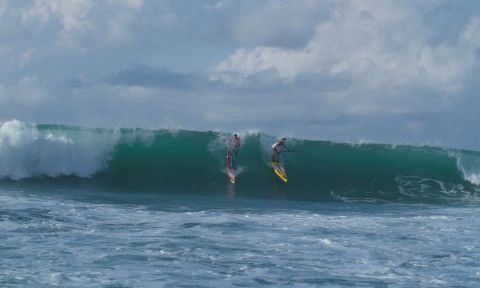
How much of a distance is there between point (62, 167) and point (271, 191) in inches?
277

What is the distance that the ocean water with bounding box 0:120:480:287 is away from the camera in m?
8.68

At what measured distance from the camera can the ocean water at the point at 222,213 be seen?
8.68m

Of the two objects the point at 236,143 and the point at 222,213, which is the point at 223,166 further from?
the point at 222,213

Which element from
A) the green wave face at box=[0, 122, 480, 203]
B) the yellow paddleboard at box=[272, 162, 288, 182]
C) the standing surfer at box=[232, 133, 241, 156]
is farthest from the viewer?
the standing surfer at box=[232, 133, 241, 156]

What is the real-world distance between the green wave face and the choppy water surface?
5.14 meters

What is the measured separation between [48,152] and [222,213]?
10364mm

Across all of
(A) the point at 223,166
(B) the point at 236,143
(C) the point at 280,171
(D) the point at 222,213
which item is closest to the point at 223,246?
(D) the point at 222,213

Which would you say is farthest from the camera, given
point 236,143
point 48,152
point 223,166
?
point 236,143

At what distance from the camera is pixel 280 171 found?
23.8 m

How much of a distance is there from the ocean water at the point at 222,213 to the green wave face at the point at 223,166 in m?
0.06

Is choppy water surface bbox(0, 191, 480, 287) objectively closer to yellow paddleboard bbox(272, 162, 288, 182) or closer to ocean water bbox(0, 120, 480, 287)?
ocean water bbox(0, 120, 480, 287)

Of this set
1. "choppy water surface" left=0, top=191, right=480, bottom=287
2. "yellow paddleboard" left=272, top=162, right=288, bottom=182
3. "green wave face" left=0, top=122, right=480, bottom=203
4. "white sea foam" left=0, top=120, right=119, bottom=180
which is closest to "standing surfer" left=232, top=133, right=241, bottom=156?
"green wave face" left=0, top=122, right=480, bottom=203

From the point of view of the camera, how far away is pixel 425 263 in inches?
378

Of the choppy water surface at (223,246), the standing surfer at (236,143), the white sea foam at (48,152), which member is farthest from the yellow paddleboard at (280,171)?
the choppy water surface at (223,246)
